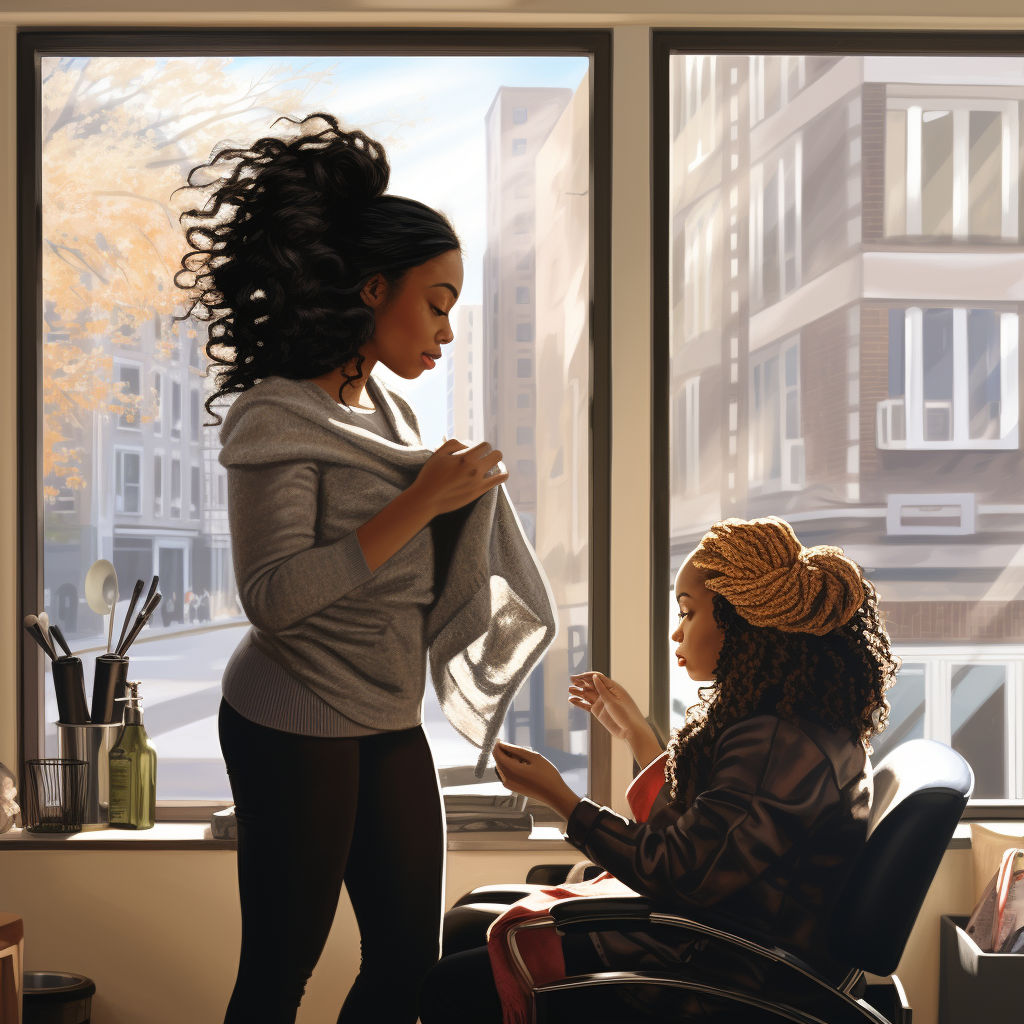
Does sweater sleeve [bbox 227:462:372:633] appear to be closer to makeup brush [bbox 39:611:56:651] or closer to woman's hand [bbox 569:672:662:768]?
woman's hand [bbox 569:672:662:768]

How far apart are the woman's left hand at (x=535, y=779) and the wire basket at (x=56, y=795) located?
1264 mm

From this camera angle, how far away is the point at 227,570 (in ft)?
7.97

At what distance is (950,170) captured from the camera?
96.3 inches

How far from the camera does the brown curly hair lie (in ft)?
4.56

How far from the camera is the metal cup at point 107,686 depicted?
88.7 inches

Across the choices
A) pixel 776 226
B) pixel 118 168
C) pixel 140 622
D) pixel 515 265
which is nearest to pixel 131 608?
pixel 140 622

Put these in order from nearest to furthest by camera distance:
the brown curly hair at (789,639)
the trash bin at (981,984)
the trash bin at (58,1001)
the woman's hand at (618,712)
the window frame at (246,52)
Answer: the brown curly hair at (789,639)
the woman's hand at (618,712)
the trash bin at (981,984)
the trash bin at (58,1001)
the window frame at (246,52)

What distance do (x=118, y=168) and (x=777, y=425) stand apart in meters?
1.83

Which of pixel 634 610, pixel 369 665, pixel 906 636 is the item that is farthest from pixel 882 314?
pixel 369 665

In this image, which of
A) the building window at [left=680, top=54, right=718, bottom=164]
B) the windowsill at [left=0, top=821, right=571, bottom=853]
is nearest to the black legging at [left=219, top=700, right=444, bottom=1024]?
the windowsill at [left=0, top=821, right=571, bottom=853]

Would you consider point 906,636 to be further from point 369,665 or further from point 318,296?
point 318,296

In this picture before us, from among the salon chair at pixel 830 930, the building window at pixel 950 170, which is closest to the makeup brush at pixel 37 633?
the salon chair at pixel 830 930

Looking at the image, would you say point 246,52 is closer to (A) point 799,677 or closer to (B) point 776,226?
(B) point 776,226

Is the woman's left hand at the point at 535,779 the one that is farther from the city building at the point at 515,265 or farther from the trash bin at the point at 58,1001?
the trash bin at the point at 58,1001
